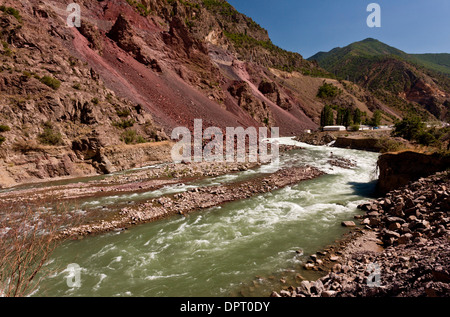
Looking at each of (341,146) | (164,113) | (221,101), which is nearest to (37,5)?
(164,113)

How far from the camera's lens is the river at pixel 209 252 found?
672 centimetres

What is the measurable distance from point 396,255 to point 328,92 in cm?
10064

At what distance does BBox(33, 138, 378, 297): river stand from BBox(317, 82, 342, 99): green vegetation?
9050 cm

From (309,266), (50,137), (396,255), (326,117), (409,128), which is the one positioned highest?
(326,117)

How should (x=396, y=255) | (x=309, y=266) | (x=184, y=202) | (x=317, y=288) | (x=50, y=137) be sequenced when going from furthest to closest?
(x=50, y=137) < (x=184, y=202) < (x=309, y=266) < (x=396, y=255) < (x=317, y=288)

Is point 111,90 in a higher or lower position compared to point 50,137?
→ higher

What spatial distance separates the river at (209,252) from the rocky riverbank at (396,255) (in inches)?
34.0

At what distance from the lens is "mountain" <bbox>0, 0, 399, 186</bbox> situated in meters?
19.7

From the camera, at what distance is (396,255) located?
669cm

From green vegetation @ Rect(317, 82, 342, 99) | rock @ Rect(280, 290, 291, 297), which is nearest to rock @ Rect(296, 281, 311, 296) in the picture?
rock @ Rect(280, 290, 291, 297)

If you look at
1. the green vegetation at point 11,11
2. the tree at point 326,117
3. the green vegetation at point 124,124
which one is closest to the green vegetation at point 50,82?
the green vegetation at point 124,124

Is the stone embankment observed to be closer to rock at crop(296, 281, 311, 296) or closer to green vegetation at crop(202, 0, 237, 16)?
rock at crop(296, 281, 311, 296)

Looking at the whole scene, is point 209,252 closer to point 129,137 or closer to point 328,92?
point 129,137

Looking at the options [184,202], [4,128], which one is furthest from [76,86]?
[184,202]
